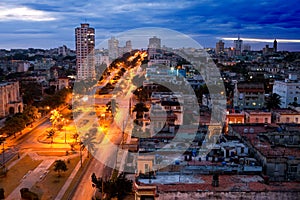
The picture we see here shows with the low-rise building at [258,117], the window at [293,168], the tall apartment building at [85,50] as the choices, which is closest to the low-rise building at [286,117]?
the low-rise building at [258,117]

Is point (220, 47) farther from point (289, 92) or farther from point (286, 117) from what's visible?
point (286, 117)

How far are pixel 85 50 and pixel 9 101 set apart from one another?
38.2 meters

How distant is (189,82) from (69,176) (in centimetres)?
2615

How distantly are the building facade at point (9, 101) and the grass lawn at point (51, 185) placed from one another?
16.1 meters

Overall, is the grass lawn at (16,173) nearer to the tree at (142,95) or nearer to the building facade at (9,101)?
the building facade at (9,101)

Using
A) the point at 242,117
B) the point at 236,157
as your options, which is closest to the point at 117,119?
the point at 242,117

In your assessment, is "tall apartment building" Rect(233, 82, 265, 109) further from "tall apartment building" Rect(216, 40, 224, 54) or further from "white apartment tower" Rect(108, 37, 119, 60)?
"tall apartment building" Rect(216, 40, 224, 54)

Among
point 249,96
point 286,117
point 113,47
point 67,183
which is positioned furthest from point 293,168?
point 113,47

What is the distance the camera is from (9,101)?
33812 mm

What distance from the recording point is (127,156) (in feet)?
63.7

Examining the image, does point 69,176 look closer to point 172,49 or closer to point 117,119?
point 117,119

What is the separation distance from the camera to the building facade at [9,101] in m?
32.3

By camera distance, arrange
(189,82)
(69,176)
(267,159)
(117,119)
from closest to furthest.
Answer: (267,159) → (69,176) → (117,119) → (189,82)

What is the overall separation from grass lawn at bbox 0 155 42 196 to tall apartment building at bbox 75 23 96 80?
45241mm
